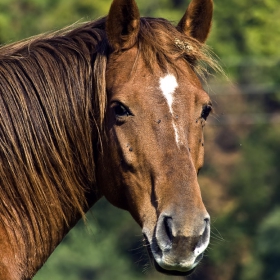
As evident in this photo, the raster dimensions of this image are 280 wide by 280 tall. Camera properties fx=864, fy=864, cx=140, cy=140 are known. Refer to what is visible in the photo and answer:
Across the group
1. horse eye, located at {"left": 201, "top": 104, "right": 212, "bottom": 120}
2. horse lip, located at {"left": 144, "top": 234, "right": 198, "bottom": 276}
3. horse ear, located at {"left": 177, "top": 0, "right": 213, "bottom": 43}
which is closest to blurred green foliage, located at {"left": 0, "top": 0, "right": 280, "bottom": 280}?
horse ear, located at {"left": 177, "top": 0, "right": 213, "bottom": 43}

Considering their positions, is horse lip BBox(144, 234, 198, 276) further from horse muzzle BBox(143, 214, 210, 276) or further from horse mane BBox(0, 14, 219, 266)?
horse mane BBox(0, 14, 219, 266)

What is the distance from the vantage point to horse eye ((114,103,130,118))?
447 centimetres

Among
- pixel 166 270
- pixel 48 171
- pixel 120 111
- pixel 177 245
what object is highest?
pixel 120 111

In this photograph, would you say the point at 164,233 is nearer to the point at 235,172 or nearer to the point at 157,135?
the point at 157,135

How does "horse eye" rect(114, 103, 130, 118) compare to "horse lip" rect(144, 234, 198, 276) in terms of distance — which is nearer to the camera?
"horse lip" rect(144, 234, 198, 276)

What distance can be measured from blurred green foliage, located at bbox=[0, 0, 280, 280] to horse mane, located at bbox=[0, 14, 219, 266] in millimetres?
17981

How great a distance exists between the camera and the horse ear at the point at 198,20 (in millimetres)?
5012

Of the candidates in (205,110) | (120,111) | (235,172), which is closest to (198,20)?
(205,110)

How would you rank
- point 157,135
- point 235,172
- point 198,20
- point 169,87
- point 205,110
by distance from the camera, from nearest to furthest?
point 157,135 → point 169,87 → point 205,110 → point 198,20 → point 235,172

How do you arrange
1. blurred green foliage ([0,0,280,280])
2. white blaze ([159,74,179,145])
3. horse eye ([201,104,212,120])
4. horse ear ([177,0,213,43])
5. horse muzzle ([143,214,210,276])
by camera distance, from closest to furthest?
1. horse muzzle ([143,214,210,276])
2. white blaze ([159,74,179,145])
3. horse eye ([201,104,212,120])
4. horse ear ([177,0,213,43])
5. blurred green foliage ([0,0,280,280])

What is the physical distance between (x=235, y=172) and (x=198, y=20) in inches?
1078

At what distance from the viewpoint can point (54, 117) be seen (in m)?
4.54

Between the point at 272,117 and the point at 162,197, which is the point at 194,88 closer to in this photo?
the point at 162,197

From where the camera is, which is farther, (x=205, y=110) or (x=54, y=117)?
(x=205, y=110)
